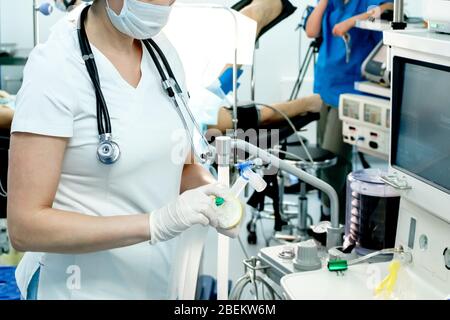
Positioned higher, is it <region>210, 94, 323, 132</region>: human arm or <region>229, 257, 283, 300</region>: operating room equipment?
<region>210, 94, 323, 132</region>: human arm

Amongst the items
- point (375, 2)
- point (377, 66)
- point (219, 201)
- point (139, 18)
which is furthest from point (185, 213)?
point (375, 2)

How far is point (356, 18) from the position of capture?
2.98 meters

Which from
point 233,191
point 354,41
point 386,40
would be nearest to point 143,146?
point 233,191

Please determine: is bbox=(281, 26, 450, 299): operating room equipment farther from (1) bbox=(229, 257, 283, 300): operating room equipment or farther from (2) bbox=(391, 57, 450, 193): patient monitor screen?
(1) bbox=(229, 257, 283, 300): operating room equipment

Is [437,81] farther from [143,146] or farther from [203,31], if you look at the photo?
[203,31]

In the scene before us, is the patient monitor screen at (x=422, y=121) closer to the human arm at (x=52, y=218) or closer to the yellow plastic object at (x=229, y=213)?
the yellow plastic object at (x=229, y=213)

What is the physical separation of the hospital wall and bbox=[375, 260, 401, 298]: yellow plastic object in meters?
1.59

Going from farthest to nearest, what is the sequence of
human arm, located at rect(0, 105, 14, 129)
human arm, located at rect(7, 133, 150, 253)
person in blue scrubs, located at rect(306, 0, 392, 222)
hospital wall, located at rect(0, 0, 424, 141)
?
hospital wall, located at rect(0, 0, 424, 141) → person in blue scrubs, located at rect(306, 0, 392, 222) → human arm, located at rect(0, 105, 14, 129) → human arm, located at rect(7, 133, 150, 253)

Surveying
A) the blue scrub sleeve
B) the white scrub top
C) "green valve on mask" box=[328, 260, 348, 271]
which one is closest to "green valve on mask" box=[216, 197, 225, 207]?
the white scrub top

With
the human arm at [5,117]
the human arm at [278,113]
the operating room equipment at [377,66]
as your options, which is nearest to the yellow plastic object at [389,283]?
the human arm at [278,113]

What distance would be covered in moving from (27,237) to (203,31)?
144 centimetres

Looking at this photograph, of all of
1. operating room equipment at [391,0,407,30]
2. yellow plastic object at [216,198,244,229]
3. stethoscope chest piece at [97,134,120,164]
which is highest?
operating room equipment at [391,0,407,30]

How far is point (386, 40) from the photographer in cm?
151

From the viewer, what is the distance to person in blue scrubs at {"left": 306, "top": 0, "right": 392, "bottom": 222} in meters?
3.13
